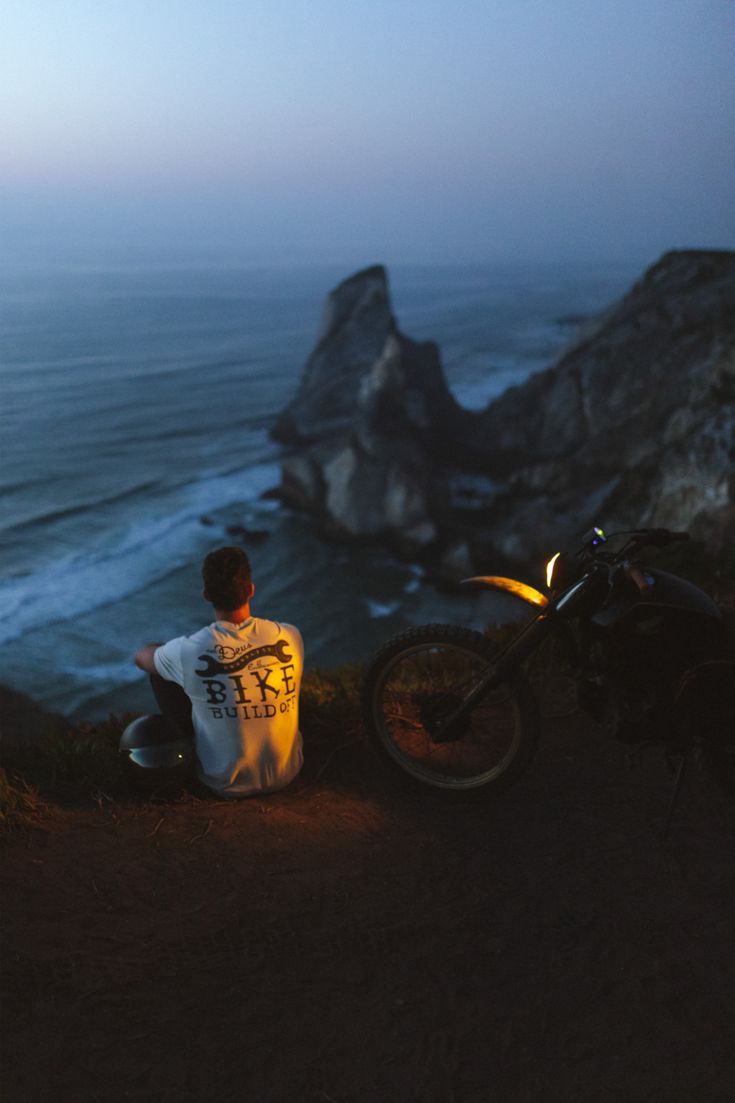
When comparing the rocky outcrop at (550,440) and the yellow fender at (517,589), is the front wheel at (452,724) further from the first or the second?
the rocky outcrop at (550,440)

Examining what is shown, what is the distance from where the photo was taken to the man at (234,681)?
15.2ft

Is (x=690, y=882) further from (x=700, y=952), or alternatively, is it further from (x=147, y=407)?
(x=147, y=407)

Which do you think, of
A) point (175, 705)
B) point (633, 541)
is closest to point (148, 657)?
point (175, 705)

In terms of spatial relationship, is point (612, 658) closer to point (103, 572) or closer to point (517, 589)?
point (517, 589)

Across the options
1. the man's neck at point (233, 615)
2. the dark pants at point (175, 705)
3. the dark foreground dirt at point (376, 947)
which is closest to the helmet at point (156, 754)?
the dark pants at point (175, 705)

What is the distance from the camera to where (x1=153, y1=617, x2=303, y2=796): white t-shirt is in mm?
4629

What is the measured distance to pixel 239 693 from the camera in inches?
183

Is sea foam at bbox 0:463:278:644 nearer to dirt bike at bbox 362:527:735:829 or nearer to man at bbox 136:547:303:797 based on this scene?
man at bbox 136:547:303:797

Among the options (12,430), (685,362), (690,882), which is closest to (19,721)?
(690,882)

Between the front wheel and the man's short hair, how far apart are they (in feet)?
2.95

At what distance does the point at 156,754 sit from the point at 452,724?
1.65 meters

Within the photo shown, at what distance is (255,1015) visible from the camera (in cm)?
346

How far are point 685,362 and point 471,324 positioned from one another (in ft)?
281

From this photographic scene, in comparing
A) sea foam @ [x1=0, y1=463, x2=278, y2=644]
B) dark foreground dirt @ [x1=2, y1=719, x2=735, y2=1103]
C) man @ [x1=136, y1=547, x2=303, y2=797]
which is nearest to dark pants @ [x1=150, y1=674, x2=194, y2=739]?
man @ [x1=136, y1=547, x2=303, y2=797]
